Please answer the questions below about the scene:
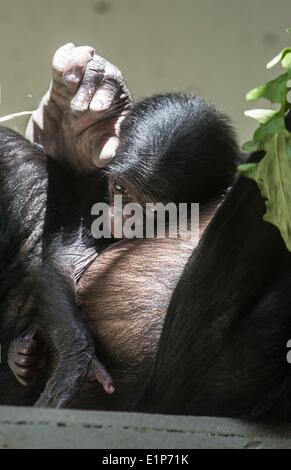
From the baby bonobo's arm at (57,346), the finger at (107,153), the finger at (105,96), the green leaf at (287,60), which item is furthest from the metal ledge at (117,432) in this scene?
the finger at (105,96)

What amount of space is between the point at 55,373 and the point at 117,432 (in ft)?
2.62

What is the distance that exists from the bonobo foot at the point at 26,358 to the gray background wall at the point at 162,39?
5.01 ft

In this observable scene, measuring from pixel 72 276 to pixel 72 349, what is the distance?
0.28m

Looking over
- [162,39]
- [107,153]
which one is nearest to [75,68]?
[107,153]

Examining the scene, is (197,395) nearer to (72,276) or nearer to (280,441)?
(280,441)

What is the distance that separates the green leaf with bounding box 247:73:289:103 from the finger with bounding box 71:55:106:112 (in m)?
1.11

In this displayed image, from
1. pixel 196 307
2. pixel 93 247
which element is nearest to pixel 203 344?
pixel 196 307

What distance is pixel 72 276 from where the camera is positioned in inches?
94.2

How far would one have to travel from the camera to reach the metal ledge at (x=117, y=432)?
130 cm

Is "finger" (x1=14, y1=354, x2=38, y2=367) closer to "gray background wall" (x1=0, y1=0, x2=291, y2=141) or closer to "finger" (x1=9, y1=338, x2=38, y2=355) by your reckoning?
"finger" (x1=9, y1=338, x2=38, y2=355)

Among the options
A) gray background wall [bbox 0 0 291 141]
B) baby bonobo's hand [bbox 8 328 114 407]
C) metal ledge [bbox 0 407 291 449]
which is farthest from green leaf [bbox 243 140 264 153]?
gray background wall [bbox 0 0 291 141]

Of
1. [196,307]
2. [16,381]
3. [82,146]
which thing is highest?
[82,146]

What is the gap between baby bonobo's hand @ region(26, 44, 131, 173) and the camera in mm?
2529

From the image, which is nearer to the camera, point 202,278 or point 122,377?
point 202,278
